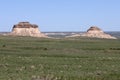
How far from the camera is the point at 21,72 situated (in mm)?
27094

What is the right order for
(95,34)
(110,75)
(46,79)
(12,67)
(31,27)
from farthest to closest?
1. (95,34)
2. (31,27)
3. (12,67)
4. (110,75)
5. (46,79)

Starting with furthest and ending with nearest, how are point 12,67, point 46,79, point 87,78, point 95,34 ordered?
1. point 95,34
2. point 12,67
3. point 87,78
4. point 46,79

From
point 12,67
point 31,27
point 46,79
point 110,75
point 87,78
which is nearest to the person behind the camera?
point 46,79

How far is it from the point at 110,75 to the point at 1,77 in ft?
24.8

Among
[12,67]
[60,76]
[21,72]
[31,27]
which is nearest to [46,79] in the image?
[60,76]

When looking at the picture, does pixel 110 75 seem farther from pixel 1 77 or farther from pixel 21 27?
pixel 21 27

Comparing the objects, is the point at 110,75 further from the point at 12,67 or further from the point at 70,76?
the point at 12,67

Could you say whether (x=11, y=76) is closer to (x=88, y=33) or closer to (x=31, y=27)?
(x=31, y=27)

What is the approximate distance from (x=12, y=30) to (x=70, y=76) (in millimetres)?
145009

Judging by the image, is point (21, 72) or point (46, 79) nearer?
point (46, 79)

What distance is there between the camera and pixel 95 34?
17612cm

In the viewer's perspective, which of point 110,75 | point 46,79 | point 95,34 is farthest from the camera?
point 95,34

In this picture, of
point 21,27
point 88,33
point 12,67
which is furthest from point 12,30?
point 12,67

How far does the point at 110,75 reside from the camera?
86.7ft
